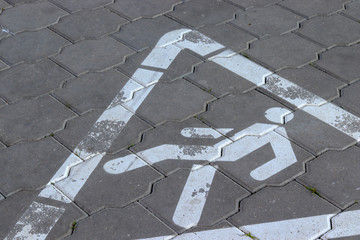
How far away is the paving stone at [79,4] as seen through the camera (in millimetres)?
5836

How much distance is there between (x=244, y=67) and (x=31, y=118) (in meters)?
1.73

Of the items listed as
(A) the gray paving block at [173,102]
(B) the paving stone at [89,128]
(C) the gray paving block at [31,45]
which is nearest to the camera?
(B) the paving stone at [89,128]

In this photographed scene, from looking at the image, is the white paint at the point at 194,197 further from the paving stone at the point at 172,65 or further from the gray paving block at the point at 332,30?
the gray paving block at the point at 332,30

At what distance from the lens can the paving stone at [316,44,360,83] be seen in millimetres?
4946

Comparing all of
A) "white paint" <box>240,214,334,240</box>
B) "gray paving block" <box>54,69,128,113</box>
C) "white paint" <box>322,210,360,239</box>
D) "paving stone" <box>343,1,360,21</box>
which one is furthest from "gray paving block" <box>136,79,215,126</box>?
"paving stone" <box>343,1,360,21</box>

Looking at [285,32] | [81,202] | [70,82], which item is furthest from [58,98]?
[285,32]

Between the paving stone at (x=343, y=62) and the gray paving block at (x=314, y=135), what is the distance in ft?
2.24

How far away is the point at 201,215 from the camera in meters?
3.66

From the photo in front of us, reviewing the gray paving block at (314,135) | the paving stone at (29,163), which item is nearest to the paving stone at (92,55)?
A: the paving stone at (29,163)

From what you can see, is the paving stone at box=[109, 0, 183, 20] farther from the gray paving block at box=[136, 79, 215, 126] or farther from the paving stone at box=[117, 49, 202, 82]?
the gray paving block at box=[136, 79, 215, 126]

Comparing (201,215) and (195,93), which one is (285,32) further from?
(201,215)

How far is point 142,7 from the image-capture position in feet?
19.2

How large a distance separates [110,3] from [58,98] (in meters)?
1.62

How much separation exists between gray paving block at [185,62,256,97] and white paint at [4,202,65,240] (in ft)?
5.31
